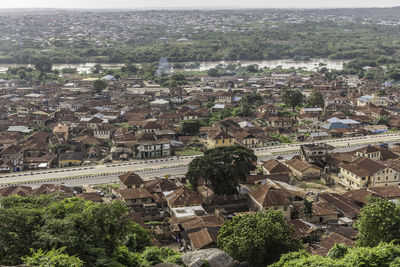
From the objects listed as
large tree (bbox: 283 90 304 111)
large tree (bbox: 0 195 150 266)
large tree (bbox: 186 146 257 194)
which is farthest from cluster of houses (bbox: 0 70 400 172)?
large tree (bbox: 0 195 150 266)

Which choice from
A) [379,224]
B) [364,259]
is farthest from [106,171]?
[364,259]

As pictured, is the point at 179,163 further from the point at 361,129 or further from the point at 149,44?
the point at 149,44

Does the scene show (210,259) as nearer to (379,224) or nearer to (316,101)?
(379,224)

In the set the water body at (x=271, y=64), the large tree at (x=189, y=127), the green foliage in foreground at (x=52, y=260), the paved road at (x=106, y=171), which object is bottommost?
the water body at (x=271, y=64)

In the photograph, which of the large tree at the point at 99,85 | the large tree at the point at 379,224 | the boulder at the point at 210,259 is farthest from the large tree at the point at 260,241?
the large tree at the point at 99,85

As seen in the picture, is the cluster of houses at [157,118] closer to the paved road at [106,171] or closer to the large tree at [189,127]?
the large tree at [189,127]

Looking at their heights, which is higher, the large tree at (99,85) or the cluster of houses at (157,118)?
the large tree at (99,85)
